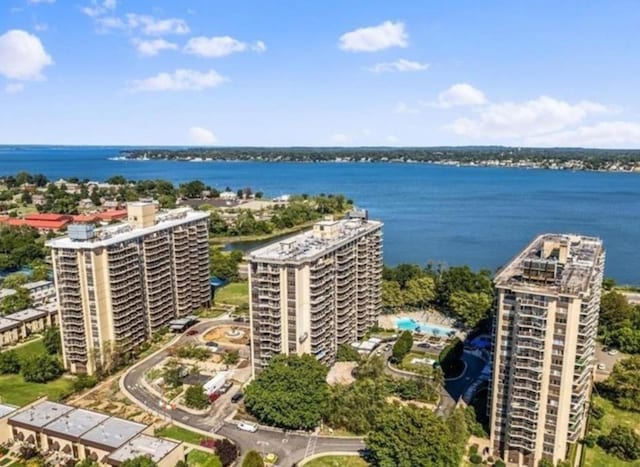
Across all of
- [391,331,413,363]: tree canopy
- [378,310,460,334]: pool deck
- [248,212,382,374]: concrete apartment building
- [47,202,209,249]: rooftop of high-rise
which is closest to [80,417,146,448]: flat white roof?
[248,212,382,374]: concrete apartment building

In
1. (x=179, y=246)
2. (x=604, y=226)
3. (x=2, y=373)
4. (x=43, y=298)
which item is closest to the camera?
(x=2, y=373)

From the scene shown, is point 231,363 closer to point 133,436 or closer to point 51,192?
point 133,436

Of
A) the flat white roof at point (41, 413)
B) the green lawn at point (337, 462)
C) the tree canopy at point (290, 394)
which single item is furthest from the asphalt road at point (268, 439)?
the flat white roof at point (41, 413)

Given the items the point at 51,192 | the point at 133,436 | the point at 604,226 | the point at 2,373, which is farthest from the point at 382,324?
the point at 51,192

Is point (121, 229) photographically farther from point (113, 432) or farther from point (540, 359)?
point (540, 359)

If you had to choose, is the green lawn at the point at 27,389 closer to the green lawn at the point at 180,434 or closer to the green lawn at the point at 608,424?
the green lawn at the point at 180,434

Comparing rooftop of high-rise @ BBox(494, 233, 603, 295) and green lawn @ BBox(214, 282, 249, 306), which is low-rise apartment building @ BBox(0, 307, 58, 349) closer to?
green lawn @ BBox(214, 282, 249, 306)

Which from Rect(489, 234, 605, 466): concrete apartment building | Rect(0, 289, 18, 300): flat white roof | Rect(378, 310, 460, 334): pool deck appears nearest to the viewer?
Rect(489, 234, 605, 466): concrete apartment building
